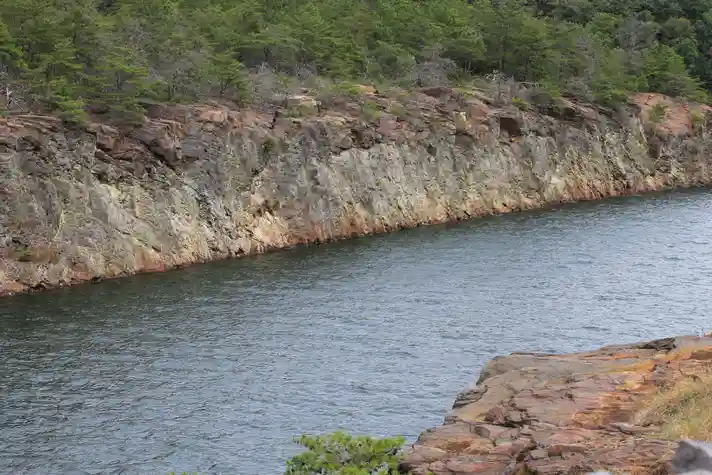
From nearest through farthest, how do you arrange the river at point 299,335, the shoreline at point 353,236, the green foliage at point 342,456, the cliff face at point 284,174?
1. the green foliage at point 342,456
2. the river at point 299,335
3. the shoreline at point 353,236
4. the cliff face at point 284,174

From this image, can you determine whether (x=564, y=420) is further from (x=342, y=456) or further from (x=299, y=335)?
(x=299, y=335)

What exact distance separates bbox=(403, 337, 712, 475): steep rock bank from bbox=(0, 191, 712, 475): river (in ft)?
17.7

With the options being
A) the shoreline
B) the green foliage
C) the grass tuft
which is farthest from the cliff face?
the grass tuft


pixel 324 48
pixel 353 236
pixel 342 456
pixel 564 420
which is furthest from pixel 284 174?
pixel 342 456

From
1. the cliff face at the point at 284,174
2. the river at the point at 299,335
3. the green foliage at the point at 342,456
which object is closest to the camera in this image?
the green foliage at the point at 342,456

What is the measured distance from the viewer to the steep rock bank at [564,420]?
721 inches

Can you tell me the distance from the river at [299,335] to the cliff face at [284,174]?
2.82 m

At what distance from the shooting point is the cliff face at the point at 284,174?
183 feet

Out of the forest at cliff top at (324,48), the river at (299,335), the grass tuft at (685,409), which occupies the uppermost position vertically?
the forest at cliff top at (324,48)

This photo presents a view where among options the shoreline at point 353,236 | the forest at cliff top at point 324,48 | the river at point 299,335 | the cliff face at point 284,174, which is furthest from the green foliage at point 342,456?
the forest at cliff top at point 324,48

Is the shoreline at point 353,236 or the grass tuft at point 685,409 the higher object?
the grass tuft at point 685,409

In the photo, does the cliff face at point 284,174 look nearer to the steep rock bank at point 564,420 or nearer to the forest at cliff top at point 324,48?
the forest at cliff top at point 324,48

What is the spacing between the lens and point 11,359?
126 feet

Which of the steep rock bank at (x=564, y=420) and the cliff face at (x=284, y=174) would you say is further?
the cliff face at (x=284, y=174)
